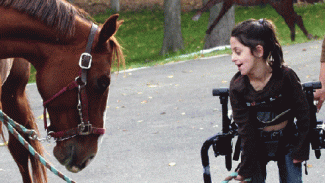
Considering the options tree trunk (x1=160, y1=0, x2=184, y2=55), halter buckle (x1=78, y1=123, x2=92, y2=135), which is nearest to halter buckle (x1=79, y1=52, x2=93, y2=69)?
halter buckle (x1=78, y1=123, x2=92, y2=135)

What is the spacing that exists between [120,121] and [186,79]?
10.3 ft

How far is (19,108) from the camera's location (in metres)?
4.70

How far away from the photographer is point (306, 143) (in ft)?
9.60

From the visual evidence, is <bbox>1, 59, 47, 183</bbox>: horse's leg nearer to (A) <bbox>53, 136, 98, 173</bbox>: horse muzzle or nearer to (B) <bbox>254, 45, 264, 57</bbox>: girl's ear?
(A) <bbox>53, 136, 98, 173</bbox>: horse muzzle

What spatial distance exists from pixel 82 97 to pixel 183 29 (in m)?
18.9

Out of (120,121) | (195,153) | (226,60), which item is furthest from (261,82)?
(226,60)

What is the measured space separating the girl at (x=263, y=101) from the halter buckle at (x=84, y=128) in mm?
866

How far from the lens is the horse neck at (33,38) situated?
9.82 ft

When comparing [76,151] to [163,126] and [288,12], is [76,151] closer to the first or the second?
[163,126]

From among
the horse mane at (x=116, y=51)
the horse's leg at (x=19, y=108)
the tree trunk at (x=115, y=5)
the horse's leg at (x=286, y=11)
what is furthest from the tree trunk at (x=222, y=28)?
the horse mane at (x=116, y=51)

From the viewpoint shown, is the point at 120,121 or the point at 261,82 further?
the point at 120,121

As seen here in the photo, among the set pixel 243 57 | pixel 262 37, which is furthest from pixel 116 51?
pixel 262 37

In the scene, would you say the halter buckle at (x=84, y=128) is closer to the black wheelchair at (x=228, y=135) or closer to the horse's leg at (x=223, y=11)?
the black wheelchair at (x=228, y=135)

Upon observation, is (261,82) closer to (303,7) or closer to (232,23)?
(232,23)
